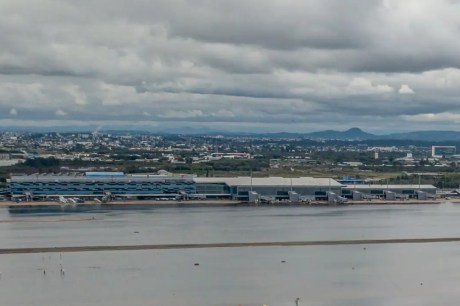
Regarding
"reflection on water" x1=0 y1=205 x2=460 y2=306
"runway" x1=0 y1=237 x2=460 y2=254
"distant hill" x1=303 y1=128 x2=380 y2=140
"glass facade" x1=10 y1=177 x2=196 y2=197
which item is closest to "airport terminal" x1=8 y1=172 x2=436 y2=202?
"glass facade" x1=10 y1=177 x2=196 y2=197

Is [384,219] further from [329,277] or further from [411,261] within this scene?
[329,277]

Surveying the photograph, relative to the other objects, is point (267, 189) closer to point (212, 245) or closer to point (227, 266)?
point (212, 245)

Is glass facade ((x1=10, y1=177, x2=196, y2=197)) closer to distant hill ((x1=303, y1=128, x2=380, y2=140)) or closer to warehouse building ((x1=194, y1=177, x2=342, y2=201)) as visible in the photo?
warehouse building ((x1=194, y1=177, x2=342, y2=201))

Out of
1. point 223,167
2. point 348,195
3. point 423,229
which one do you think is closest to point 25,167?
point 223,167

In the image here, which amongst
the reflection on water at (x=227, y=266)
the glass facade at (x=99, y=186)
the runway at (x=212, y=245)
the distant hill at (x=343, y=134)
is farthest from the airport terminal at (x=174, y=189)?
the distant hill at (x=343, y=134)

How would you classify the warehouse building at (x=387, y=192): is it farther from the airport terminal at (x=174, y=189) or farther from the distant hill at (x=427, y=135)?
the distant hill at (x=427, y=135)

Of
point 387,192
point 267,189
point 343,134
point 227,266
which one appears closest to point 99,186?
point 267,189
